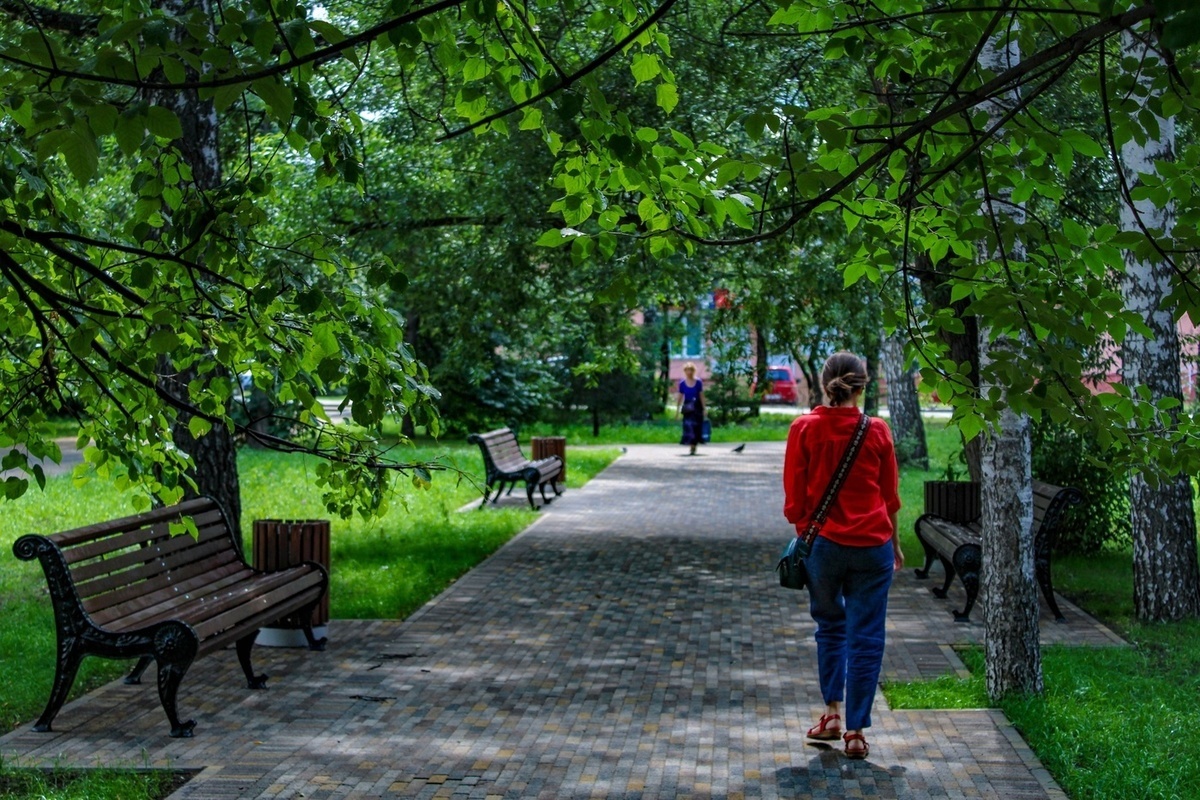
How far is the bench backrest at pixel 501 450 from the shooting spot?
17703 millimetres

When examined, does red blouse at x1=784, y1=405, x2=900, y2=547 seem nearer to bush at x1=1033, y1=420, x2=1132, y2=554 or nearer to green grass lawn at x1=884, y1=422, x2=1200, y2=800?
green grass lawn at x1=884, y1=422, x2=1200, y2=800

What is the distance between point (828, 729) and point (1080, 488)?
22.5 ft

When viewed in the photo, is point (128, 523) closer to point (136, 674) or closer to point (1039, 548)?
point (136, 674)

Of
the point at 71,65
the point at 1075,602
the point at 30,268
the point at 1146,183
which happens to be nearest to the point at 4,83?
the point at 71,65

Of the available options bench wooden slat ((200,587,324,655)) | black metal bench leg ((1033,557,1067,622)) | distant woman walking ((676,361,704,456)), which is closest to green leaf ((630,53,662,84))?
bench wooden slat ((200,587,324,655))

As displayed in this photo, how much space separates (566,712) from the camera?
7.36 metres

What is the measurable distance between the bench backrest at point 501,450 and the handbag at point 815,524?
1100cm

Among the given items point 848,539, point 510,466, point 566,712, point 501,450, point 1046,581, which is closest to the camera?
point 848,539

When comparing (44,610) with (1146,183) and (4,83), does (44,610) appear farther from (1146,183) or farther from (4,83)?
(1146,183)

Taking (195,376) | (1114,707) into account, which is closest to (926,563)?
(1114,707)

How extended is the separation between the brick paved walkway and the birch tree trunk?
1.21ft

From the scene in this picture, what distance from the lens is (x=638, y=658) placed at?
878 cm

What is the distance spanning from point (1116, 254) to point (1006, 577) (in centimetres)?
333

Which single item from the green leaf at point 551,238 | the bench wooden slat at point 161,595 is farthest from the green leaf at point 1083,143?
the bench wooden slat at point 161,595
